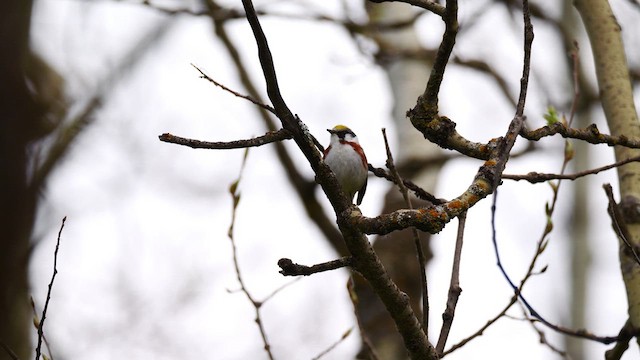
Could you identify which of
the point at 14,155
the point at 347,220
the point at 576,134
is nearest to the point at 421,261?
the point at 347,220

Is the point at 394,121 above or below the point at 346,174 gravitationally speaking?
above

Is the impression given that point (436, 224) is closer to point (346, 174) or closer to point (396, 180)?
point (396, 180)

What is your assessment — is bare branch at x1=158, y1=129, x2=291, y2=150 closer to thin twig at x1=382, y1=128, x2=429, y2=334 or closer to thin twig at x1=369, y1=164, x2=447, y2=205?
thin twig at x1=382, y1=128, x2=429, y2=334

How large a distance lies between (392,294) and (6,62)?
3.97 feet

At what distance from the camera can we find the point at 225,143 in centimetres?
193

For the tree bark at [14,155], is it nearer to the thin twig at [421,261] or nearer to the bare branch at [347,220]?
the bare branch at [347,220]

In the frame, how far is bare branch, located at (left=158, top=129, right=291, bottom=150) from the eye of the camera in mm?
1921

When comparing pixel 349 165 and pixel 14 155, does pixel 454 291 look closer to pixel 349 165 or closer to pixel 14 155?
pixel 349 165

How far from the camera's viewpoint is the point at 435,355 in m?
2.24

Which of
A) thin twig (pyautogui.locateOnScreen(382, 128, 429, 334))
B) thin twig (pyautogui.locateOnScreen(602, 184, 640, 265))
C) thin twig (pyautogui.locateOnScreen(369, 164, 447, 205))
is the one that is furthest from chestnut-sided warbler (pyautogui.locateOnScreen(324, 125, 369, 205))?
thin twig (pyautogui.locateOnScreen(602, 184, 640, 265))

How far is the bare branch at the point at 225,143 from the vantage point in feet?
6.30

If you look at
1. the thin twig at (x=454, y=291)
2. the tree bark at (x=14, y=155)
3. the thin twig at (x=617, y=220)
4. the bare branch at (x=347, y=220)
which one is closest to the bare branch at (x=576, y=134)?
the thin twig at (x=617, y=220)

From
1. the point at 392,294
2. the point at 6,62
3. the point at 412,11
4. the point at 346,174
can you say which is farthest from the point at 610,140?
the point at 412,11

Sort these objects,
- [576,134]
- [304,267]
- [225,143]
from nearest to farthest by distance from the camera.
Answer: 1. [225,143]
2. [304,267]
3. [576,134]
